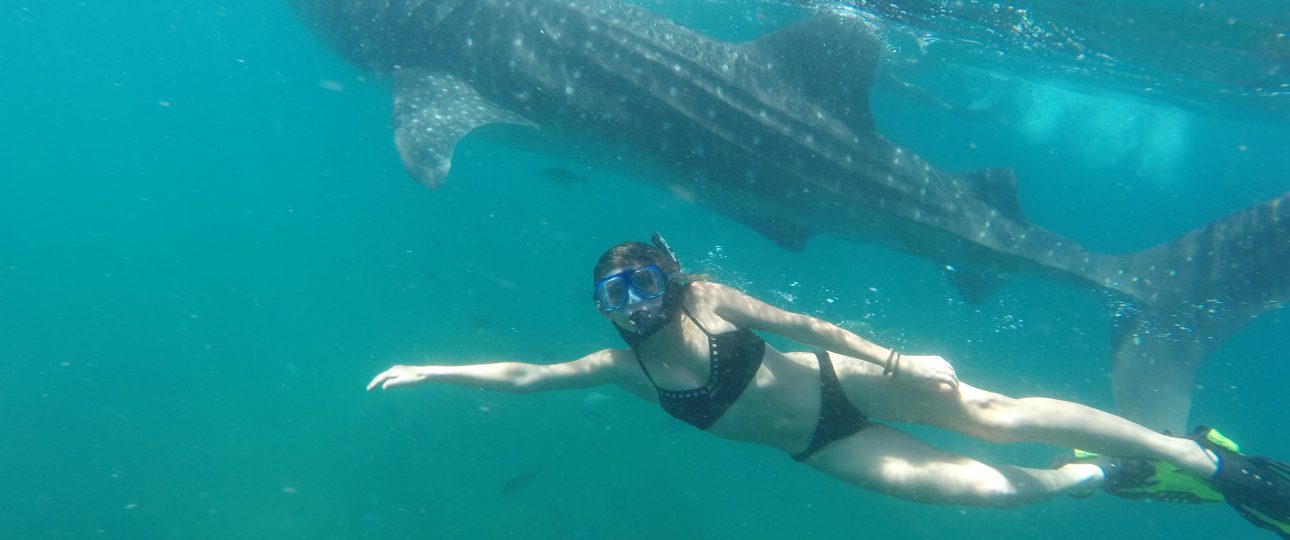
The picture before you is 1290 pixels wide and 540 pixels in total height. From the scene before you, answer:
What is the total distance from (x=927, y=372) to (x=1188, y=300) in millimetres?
6051

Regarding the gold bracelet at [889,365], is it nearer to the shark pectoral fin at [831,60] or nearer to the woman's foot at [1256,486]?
the woman's foot at [1256,486]

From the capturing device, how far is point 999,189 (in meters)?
7.40

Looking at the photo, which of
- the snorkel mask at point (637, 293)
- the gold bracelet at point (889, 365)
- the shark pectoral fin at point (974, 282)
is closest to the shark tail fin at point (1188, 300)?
the shark pectoral fin at point (974, 282)

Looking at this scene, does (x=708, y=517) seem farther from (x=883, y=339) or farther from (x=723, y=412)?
(x=723, y=412)

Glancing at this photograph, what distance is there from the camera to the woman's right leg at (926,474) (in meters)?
3.50

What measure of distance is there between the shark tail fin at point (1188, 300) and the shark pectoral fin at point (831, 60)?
12.2 feet

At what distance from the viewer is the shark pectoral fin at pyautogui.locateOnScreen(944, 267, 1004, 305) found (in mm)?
7883

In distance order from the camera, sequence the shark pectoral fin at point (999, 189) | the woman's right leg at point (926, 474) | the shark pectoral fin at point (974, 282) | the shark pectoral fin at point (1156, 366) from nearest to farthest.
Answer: the woman's right leg at point (926, 474), the shark pectoral fin at point (1156, 366), the shark pectoral fin at point (999, 189), the shark pectoral fin at point (974, 282)

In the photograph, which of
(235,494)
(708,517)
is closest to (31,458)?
(235,494)

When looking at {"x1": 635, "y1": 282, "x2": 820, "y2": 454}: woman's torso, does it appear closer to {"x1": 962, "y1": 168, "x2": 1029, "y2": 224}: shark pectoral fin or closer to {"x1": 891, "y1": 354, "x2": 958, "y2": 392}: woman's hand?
{"x1": 891, "y1": 354, "x2": 958, "y2": 392}: woman's hand

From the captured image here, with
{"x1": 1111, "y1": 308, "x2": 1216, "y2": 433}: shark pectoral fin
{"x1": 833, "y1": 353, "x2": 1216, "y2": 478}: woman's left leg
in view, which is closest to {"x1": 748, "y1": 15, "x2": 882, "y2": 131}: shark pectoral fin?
{"x1": 1111, "y1": 308, "x2": 1216, "y2": 433}: shark pectoral fin

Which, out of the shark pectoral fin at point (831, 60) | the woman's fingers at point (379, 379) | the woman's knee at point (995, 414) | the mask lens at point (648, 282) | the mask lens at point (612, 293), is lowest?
the woman's fingers at point (379, 379)

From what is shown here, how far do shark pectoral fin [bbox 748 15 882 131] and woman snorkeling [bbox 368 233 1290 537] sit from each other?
429 cm

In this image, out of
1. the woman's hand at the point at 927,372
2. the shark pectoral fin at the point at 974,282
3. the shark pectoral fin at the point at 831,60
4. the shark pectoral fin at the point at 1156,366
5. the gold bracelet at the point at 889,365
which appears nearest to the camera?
the woman's hand at the point at 927,372
